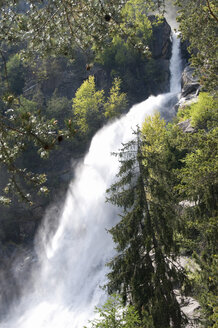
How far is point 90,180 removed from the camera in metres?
29.2

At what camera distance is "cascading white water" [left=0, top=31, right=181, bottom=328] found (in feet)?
62.4

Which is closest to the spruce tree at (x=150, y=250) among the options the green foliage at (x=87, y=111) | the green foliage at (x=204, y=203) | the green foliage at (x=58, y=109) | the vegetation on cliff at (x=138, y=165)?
the vegetation on cliff at (x=138, y=165)

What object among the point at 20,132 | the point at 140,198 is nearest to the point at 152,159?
the point at 140,198

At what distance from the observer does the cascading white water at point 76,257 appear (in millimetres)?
19031

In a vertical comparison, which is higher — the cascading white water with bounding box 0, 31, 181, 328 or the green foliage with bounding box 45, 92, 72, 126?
the green foliage with bounding box 45, 92, 72, 126

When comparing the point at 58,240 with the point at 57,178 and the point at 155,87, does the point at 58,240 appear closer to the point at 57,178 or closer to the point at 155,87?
the point at 57,178

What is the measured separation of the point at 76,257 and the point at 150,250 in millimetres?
15080

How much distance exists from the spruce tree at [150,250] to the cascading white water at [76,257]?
9.69m

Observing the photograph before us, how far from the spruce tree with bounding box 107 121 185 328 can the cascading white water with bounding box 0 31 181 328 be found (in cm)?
969

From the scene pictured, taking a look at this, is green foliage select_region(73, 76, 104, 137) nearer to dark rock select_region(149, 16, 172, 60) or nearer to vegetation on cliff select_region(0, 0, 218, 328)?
dark rock select_region(149, 16, 172, 60)

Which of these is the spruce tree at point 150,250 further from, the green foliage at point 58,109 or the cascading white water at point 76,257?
the green foliage at point 58,109

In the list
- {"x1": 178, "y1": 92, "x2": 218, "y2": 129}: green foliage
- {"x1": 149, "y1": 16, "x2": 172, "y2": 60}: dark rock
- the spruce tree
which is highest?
{"x1": 149, "y1": 16, "x2": 172, "y2": 60}: dark rock

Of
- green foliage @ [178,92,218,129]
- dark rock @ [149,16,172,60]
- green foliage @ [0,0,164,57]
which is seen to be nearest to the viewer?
green foliage @ [0,0,164,57]

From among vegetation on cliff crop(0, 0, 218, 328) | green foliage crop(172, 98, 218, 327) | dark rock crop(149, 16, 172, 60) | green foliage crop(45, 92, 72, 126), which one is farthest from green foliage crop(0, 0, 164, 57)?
dark rock crop(149, 16, 172, 60)
